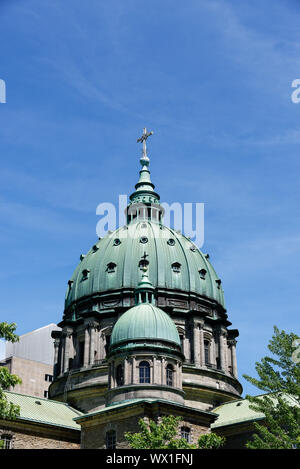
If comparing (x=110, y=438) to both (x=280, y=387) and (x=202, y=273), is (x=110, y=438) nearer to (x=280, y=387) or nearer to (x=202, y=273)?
(x=280, y=387)

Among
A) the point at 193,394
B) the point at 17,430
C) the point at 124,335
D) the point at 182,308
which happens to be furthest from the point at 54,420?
the point at 182,308

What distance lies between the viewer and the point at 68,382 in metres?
71.9

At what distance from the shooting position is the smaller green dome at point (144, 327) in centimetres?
5903

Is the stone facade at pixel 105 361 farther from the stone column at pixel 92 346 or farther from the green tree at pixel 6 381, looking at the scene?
the green tree at pixel 6 381

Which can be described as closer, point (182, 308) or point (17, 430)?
point (17, 430)

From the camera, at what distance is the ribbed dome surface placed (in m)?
76.2

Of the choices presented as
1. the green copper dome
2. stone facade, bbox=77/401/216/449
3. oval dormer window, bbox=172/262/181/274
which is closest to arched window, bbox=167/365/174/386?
stone facade, bbox=77/401/216/449

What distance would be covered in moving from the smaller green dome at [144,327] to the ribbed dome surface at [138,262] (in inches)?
547

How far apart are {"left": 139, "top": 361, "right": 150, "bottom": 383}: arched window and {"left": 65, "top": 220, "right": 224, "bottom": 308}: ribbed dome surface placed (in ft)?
60.3

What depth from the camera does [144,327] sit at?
5928 centimetres

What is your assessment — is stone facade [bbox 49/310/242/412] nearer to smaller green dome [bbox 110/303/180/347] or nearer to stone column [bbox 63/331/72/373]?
stone column [bbox 63/331/72/373]
